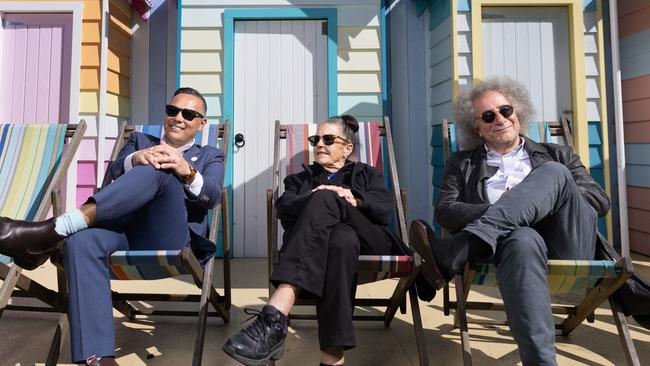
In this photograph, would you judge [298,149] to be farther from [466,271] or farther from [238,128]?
[466,271]

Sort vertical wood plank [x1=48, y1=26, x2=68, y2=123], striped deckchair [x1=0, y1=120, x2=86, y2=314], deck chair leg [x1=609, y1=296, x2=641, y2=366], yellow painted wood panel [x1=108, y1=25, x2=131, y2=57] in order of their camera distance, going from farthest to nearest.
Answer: yellow painted wood panel [x1=108, y1=25, x2=131, y2=57], vertical wood plank [x1=48, y1=26, x2=68, y2=123], striped deckchair [x1=0, y1=120, x2=86, y2=314], deck chair leg [x1=609, y1=296, x2=641, y2=366]

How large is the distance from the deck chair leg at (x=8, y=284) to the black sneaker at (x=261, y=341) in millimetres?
977

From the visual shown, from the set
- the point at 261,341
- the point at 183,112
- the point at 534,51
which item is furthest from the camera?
the point at 534,51

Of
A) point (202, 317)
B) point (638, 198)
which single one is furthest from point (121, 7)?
point (638, 198)

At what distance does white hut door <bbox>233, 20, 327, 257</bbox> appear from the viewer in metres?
3.71

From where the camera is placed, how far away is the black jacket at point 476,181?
1863mm

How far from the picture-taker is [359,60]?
369 centimetres

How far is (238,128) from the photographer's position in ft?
12.2

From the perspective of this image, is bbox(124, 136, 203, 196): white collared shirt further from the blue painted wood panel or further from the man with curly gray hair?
the blue painted wood panel

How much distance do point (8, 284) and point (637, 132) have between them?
169 inches

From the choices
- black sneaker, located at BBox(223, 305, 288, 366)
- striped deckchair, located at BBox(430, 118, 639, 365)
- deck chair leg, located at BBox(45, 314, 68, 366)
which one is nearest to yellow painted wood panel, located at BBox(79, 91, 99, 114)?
deck chair leg, located at BBox(45, 314, 68, 366)

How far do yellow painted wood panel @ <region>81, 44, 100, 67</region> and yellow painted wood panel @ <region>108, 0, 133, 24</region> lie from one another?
1.43ft

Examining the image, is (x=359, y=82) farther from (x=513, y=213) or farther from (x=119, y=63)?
(x=513, y=213)

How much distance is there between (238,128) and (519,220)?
265 cm
